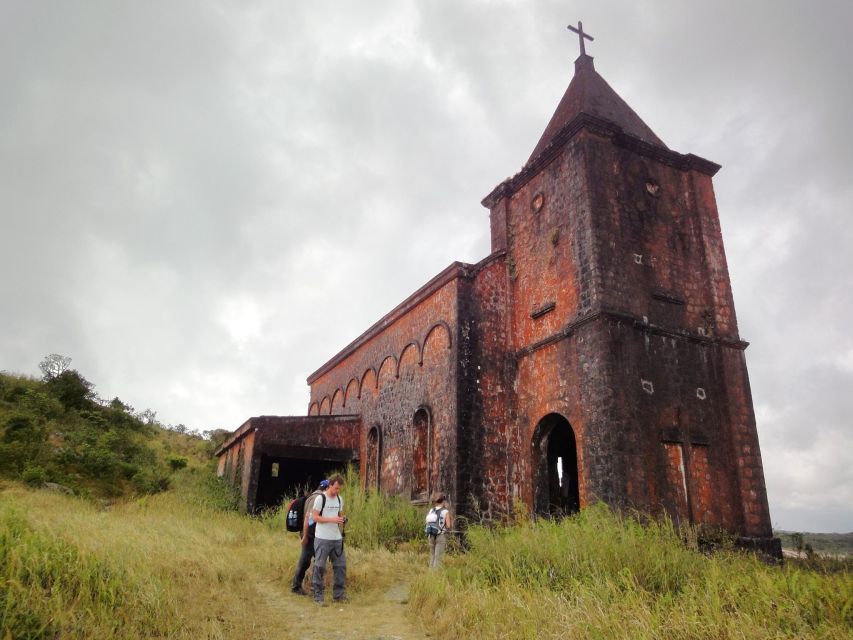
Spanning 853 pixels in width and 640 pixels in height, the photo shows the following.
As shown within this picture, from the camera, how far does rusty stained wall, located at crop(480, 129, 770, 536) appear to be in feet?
36.7

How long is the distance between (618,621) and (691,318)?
9070 mm

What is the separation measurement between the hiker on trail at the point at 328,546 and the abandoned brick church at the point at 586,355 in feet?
17.0

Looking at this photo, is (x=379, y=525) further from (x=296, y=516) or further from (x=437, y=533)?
(x=296, y=516)

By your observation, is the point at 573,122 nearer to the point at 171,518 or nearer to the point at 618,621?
the point at 618,621

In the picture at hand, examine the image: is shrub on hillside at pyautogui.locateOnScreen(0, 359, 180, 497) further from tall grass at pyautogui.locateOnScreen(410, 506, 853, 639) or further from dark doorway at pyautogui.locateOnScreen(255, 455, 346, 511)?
tall grass at pyautogui.locateOnScreen(410, 506, 853, 639)

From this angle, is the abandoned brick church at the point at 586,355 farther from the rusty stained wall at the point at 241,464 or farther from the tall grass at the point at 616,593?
the tall grass at the point at 616,593

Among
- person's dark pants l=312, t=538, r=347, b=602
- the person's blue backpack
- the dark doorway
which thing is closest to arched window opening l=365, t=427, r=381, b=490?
the dark doorway

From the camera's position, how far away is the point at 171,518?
42.3 feet

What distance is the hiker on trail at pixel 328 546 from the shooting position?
751 cm

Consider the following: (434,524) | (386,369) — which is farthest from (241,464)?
(434,524)

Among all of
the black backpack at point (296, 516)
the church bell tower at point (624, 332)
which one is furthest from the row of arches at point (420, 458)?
the black backpack at point (296, 516)

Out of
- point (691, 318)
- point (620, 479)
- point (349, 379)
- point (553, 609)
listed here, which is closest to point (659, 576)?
point (553, 609)

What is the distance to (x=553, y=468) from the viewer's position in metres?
13.5

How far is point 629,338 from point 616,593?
6602mm
